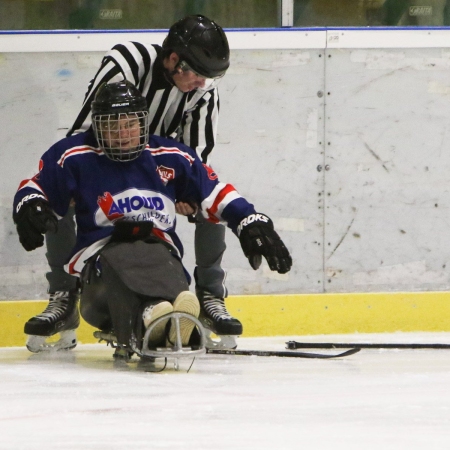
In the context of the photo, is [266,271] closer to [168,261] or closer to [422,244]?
[422,244]

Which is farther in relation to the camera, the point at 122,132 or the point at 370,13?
the point at 370,13

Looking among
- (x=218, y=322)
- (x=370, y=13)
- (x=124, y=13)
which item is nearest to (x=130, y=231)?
(x=218, y=322)

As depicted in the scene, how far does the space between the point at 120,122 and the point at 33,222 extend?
13.6 inches

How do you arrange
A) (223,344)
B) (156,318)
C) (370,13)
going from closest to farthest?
(156,318)
(223,344)
(370,13)

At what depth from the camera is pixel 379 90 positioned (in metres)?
3.40

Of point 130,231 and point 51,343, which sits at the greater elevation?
point 130,231

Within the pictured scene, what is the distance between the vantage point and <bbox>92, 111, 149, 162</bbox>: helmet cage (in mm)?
2428

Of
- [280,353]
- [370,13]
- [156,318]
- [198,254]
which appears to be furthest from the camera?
[370,13]

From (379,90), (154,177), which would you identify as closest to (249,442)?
(154,177)

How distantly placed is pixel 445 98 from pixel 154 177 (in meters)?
1.40

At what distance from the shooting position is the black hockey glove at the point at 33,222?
2410 mm

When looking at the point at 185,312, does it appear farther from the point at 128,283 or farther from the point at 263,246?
the point at 263,246

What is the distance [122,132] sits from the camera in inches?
95.5

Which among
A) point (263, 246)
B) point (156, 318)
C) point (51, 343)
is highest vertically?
point (263, 246)
